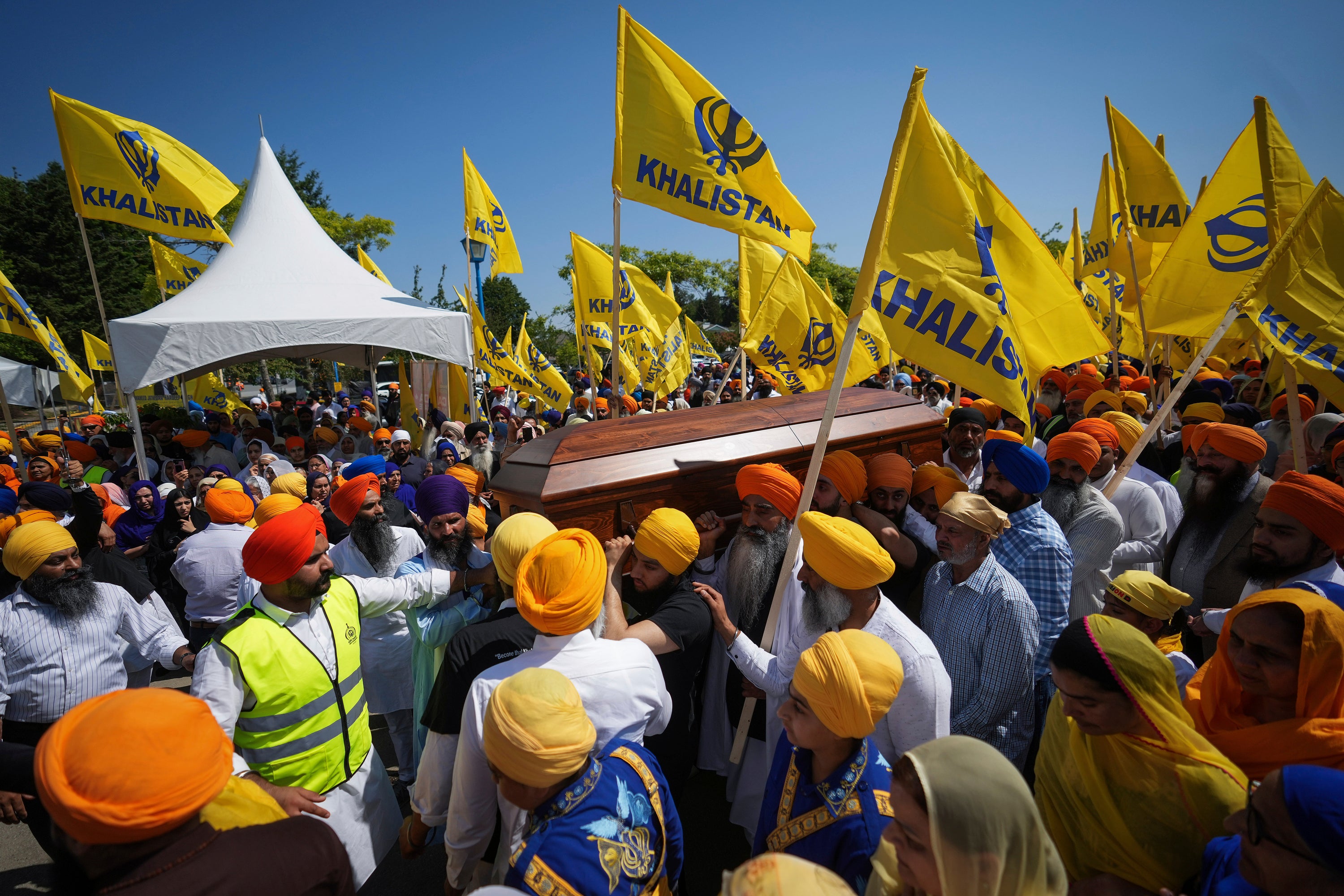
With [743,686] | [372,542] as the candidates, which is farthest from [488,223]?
[743,686]

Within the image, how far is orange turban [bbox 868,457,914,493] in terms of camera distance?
12.0ft

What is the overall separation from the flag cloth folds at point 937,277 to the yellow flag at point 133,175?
6.94 meters

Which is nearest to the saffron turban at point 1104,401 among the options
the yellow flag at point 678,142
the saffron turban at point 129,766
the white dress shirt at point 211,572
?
the yellow flag at point 678,142

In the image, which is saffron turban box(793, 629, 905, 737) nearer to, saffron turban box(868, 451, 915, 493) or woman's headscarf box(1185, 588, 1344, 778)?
woman's headscarf box(1185, 588, 1344, 778)

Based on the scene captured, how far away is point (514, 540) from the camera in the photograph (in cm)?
243

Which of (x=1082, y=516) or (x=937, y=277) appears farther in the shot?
(x=1082, y=516)

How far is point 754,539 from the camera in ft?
10.4

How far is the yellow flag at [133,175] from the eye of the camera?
6.58m

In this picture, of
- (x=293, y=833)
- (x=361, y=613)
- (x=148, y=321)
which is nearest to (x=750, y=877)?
(x=293, y=833)

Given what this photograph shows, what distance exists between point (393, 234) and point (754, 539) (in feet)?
97.9

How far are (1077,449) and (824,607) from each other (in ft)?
6.58

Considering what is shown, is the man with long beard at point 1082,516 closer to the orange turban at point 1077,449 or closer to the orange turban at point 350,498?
the orange turban at point 1077,449

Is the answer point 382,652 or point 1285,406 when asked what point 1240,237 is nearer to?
point 1285,406

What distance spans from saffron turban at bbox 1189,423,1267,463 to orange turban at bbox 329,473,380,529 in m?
4.46
